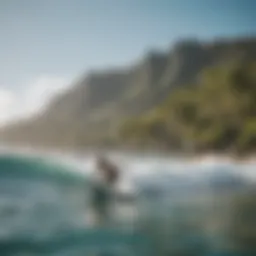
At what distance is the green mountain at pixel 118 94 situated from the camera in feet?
5.53

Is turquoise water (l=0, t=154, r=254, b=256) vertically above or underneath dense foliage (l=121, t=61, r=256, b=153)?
underneath

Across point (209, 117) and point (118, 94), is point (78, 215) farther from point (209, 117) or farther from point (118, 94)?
point (209, 117)

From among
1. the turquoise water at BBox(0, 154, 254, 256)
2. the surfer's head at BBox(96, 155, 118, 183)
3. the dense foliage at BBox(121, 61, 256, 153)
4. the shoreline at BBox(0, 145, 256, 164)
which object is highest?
the dense foliage at BBox(121, 61, 256, 153)

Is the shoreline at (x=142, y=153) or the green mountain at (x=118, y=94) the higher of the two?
the green mountain at (x=118, y=94)

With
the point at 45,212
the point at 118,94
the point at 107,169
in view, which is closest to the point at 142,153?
the point at 107,169

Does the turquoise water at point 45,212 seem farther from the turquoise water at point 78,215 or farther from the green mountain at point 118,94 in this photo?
the green mountain at point 118,94

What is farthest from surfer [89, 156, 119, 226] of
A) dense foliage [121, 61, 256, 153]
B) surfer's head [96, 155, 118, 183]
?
dense foliage [121, 61, 256, 153]

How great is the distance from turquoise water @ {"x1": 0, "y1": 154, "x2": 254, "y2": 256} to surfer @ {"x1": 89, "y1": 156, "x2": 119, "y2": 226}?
0.04 meters

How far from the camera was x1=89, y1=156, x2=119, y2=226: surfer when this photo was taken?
5.47 feet

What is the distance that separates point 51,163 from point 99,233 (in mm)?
316

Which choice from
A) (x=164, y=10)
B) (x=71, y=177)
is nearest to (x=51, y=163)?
(x=71, y=177)

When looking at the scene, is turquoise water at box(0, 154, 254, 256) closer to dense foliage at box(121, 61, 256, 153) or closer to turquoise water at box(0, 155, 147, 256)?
turquoise water at box(0, 155, 147, 256)

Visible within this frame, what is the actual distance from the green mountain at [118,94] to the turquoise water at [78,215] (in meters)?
0.12

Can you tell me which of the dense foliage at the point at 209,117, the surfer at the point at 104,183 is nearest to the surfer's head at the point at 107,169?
the surfer at the point at 104,183
